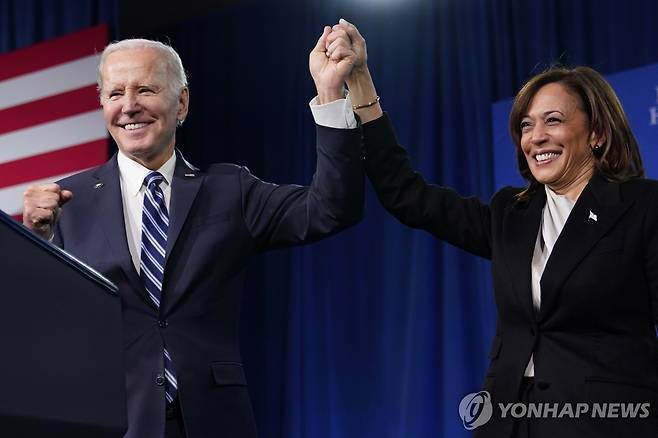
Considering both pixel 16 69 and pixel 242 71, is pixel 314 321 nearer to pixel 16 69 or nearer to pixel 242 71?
pixel 242 71

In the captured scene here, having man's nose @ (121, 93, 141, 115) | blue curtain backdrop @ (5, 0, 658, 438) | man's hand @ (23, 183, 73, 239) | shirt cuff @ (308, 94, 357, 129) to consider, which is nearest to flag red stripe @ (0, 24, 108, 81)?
blue curtain backdrop @ (5, 0, 658, 438)

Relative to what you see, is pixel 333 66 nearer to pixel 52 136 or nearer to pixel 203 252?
pixel 203 252

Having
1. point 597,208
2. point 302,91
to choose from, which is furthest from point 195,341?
point 302,91

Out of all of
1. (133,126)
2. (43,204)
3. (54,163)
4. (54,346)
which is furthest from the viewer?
(54,163)

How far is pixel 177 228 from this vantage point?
1726 mm

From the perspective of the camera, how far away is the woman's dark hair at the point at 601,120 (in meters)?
1.86

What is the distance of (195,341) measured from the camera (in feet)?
5.43

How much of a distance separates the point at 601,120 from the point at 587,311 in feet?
1.33

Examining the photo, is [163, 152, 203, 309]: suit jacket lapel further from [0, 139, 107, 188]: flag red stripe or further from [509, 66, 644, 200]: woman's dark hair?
[0, 139, 107, 188]: flag red stripe

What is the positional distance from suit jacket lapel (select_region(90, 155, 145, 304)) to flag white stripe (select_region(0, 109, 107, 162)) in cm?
Result: 246

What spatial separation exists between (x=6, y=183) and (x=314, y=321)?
1584mm

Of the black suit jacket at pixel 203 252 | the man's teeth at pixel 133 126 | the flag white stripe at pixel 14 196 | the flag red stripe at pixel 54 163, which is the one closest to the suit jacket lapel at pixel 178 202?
the black suit jacket at pixel 203 252

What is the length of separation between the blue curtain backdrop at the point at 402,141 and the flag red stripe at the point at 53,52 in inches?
6.9

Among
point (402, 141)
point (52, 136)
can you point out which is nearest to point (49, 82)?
point (52, 136)
